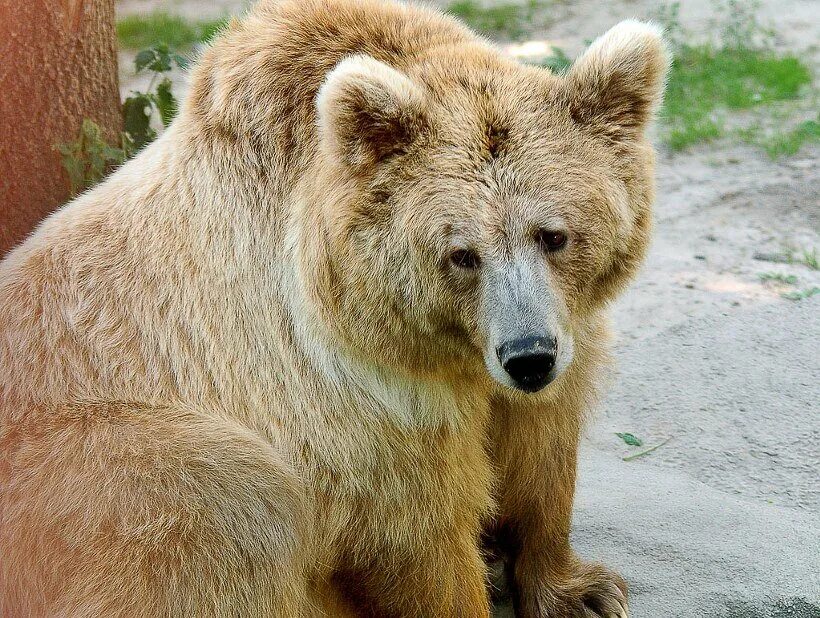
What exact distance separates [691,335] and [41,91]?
381 centimetres

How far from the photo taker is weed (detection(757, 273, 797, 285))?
6.29m

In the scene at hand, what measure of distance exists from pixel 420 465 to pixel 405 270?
2.39 feet

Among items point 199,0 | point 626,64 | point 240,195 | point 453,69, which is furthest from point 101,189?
point 199,0

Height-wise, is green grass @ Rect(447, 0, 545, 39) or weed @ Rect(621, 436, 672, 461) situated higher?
green grass @ Rect(447, 0, 545, 39)

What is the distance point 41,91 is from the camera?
15.5ft

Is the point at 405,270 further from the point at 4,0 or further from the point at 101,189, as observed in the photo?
the point at 4,0

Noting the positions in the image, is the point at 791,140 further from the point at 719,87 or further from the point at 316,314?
the point at 316,314

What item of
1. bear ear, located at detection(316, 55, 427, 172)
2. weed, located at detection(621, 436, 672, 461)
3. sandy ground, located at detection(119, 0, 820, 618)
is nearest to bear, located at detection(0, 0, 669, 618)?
bear ear, located at detection(316, 55, 427, 172)

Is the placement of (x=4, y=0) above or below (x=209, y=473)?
above

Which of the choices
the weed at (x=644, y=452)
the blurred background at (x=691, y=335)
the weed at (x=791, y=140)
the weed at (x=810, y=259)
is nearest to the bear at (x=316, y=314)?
the blurred background at (x=691, y=335)

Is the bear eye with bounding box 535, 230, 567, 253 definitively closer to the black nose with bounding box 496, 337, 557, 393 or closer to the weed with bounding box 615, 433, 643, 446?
the black nose with bounding box 496, 337, 557, 393

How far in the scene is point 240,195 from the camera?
366 cm

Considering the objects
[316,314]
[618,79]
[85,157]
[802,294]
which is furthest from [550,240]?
[802,294]

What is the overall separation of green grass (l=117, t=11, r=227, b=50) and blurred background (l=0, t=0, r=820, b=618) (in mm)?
5977
